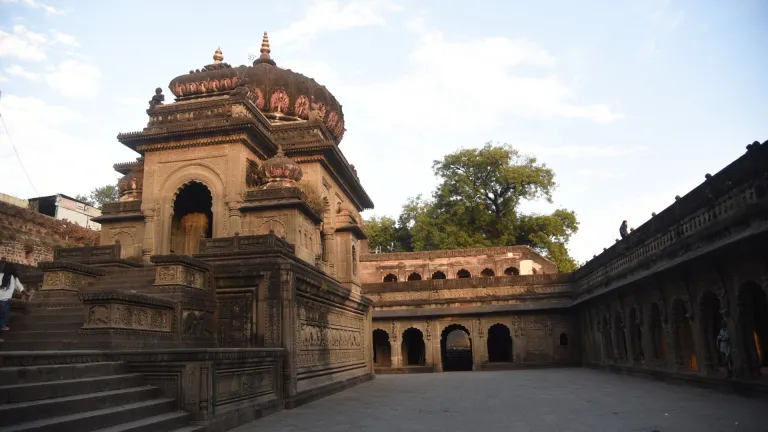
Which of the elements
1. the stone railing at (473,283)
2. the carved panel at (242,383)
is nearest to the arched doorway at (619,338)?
the stone railing at (473,283)

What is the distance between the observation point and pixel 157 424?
6.24 metres

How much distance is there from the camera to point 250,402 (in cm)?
849

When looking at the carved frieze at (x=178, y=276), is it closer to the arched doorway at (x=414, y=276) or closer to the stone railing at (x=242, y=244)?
the stone railing at (x=242, y=244)

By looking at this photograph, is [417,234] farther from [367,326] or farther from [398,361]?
[367,326]

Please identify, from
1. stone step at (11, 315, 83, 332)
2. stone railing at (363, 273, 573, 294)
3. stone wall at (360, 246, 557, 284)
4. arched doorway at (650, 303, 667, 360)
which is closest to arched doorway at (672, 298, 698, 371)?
arched doorway at (650, 303, 667, 360)

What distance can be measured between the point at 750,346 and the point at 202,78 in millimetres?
15021

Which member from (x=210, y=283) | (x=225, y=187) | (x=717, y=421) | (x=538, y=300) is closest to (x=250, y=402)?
(x=210, y=283)

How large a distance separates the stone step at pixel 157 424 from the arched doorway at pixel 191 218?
33.3ft

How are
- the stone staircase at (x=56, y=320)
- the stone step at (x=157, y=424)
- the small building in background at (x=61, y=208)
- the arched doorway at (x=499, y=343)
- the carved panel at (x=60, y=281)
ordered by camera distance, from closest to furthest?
the stone step at (x=157, y=424) → the stone staircase at (x=56, y=320) → the carved panel at (x=60, y=281) → the arched doorway at (x=499, y=343) → the small building in background at (x=61, y=208)

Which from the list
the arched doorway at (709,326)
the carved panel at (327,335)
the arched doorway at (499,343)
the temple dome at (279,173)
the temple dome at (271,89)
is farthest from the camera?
the arched doorway at (499,343)

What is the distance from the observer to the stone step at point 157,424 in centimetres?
588

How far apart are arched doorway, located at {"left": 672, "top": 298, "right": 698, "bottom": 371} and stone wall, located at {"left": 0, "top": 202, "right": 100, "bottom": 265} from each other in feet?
75.4

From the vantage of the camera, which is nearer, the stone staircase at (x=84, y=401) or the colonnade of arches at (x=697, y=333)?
the stone staircase at (x=84, y=401)

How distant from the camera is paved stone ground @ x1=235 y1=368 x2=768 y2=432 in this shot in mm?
7645
